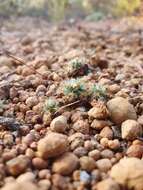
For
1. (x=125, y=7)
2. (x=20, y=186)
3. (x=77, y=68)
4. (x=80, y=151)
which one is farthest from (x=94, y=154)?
(x=125, y=7)

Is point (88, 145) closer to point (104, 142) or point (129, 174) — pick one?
point (104, 142)

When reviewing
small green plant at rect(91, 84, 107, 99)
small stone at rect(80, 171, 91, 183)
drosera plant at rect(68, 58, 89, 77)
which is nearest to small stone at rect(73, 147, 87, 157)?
small stone at rect(80, 171, 91, 183)

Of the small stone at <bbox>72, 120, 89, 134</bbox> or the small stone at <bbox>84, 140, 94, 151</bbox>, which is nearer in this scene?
the small stone at <bbox>84, 140, 94, 151</bbox>

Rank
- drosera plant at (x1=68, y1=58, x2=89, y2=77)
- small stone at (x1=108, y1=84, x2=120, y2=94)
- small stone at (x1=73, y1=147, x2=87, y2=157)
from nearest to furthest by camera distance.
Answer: small stone at (x1=73, y1=147, x2=87, y2=157) → small stone at (x1=108, y1=84, x2=120, y2=94) → drosera plant at (x1=68, y1=58, x2=89, y2=77)

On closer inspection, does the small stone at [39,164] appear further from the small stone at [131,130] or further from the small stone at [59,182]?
the small stone at [131,130]

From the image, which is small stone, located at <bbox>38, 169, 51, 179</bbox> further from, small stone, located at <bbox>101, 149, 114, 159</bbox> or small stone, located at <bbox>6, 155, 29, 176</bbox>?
small stone, located at <bbox>101, 149, 114, 159</bbox>

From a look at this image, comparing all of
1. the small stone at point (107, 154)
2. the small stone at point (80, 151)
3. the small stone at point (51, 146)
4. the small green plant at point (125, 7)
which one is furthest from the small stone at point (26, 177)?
the small green plant at point (125, 7)

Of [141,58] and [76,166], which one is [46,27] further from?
[76,166]
